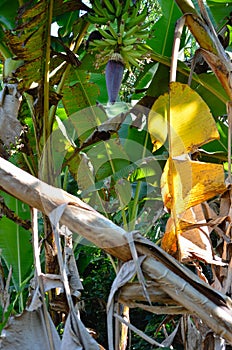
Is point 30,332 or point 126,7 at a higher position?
point 126,7

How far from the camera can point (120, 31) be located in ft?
2.93

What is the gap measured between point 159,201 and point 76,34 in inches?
21.5

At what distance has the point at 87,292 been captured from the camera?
2.71 meters

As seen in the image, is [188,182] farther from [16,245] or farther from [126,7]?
[16,245]

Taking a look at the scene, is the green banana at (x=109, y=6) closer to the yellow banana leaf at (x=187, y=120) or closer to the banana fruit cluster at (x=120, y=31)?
the banana fruit cluster at (x=120, y=31)

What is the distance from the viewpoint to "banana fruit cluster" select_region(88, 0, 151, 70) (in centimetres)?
90

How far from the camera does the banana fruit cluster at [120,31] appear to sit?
898 millimetres

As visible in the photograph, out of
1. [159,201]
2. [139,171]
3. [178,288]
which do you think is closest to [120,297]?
[178,288]

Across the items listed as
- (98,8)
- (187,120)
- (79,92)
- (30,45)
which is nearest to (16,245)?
(79,92)

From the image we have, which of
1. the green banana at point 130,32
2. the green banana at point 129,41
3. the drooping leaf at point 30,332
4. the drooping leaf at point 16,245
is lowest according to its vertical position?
the drooping leaf at point 16,245

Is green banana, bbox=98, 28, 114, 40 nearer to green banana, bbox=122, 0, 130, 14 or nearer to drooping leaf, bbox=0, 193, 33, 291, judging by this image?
green banana, bbox=122, 0, 130, 14

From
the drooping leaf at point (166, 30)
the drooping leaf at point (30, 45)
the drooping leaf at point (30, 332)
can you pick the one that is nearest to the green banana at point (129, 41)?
the drooping leaf at point (30, 45)

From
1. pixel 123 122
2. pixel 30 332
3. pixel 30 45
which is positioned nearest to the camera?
pixel 30 332

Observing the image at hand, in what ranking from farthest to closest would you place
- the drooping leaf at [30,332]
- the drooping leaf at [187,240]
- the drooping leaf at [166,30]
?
the drooping leaf at [166,30], the drooping leaf at [187,240], the drooping leaf at [30,332]
